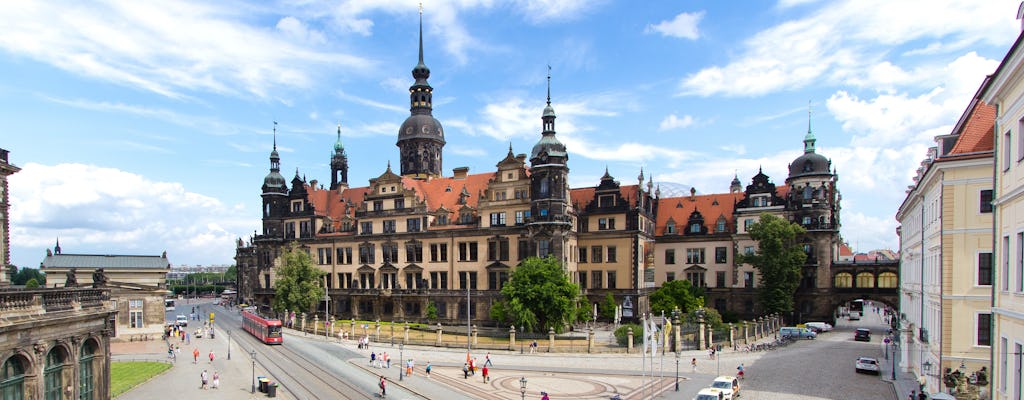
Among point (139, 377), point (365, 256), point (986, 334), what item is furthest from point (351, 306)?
point (986, 334)

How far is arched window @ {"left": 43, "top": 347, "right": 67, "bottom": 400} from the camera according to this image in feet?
70.9

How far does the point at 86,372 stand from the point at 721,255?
6568 cm

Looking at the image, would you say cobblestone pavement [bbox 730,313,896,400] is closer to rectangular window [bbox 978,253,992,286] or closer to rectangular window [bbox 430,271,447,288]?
rectangular window [bbox 978,253,992,286]

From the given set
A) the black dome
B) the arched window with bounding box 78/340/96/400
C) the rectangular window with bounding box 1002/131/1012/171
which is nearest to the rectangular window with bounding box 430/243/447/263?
the black dome

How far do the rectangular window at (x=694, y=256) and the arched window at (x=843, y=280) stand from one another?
48.5 ft

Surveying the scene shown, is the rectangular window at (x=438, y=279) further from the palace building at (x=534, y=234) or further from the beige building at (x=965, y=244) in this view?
the beige building at (x=965, y=244)

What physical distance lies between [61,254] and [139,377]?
110 feet

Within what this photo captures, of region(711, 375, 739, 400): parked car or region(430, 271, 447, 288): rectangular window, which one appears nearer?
region(711, 375, 739, 400): parked car

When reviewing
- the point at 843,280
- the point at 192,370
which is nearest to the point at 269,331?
the point at 192,370

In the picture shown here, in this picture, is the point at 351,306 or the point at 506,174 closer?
the point at 506,174

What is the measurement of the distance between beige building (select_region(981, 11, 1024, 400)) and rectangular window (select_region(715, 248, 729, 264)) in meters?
58.0

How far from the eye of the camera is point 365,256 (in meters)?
78.2

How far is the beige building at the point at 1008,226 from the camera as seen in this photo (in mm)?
15617

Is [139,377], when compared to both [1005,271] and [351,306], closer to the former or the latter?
[351,306]
